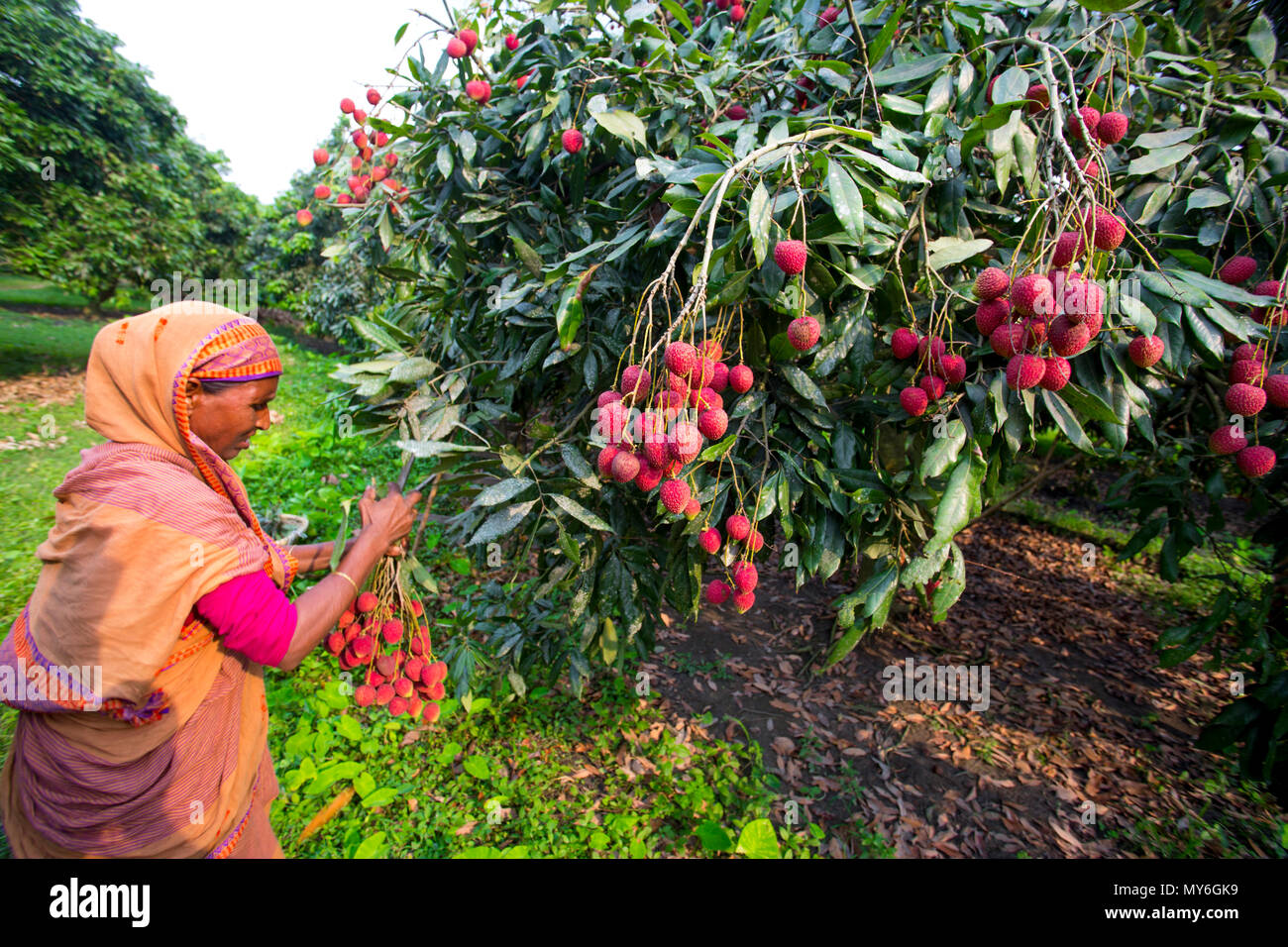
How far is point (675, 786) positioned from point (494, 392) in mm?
1841

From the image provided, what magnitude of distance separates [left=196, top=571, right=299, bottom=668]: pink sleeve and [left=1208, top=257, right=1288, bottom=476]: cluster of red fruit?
82.5 inches

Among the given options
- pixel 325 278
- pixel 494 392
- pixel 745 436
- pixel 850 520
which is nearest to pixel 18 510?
pixel 494 392

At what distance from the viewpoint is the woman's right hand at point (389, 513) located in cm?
150

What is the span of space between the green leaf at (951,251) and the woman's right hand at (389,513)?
1407 millimetres

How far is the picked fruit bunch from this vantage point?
163 cm

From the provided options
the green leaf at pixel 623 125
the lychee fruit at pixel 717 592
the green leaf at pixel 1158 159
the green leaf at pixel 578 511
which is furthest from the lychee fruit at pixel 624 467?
the green leaf at pixel 1158 159

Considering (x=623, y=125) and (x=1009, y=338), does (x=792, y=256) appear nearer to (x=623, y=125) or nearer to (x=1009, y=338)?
(x=1009, y=338)

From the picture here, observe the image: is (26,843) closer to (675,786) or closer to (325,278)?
(675,786)

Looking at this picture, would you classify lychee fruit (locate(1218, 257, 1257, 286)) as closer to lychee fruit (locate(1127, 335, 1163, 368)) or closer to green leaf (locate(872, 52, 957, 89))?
lychee fruit (locate(1127, 335, 1163, 368))

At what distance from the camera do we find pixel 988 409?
127cm

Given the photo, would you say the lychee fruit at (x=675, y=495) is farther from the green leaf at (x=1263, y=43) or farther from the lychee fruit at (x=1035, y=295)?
the green leaf at (x=1263, y=43)

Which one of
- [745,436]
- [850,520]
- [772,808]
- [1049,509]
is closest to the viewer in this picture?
[850,520]

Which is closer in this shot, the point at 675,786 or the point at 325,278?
the point at 675,786

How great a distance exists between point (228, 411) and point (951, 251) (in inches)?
63.7
